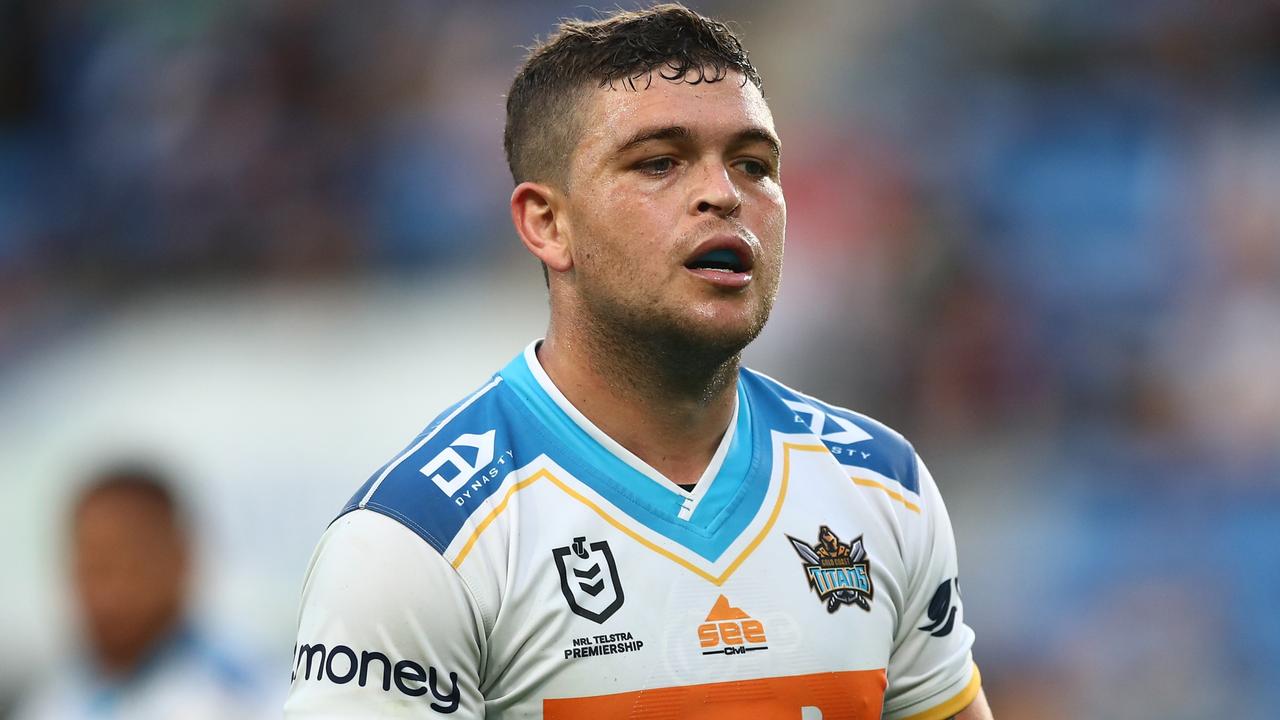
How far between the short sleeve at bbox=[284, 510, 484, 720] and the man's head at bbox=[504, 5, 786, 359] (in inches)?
26.9

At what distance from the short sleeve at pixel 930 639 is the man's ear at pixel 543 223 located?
0.96 m

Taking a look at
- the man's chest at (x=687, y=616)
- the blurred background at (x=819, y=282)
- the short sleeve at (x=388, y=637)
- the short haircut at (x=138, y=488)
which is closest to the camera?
the short sleeve at (x=388, y=637)

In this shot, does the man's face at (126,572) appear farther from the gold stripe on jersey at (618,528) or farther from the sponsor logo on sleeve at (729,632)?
the sponsor logo on sleeve at (729,632)

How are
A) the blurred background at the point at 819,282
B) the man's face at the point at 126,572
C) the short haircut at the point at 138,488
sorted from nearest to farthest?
the man's face at the point at 126,572, the short haircut at the point at 138,488, the blurred background at the point at 819,282

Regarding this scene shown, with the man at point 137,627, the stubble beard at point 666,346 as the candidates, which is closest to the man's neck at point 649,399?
the stubble beard at point 666,346

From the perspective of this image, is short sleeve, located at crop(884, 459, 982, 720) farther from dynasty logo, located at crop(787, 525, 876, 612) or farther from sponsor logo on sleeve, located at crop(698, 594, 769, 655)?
sponsor logo on sleeve, located at crop(698, 594, 769, 655)

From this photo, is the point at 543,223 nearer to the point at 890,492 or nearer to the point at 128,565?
the point at 890,492

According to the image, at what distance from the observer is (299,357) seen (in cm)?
880

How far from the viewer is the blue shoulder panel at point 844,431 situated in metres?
3.16

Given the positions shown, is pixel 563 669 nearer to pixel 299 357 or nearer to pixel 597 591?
pixel 597 591

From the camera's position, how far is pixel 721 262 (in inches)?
114

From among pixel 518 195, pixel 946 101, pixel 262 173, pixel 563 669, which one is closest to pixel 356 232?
pixel 262 173

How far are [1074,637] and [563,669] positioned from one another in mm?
5637

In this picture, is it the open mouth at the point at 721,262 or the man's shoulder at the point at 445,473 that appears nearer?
the man's shoulder at the point at 445,473
